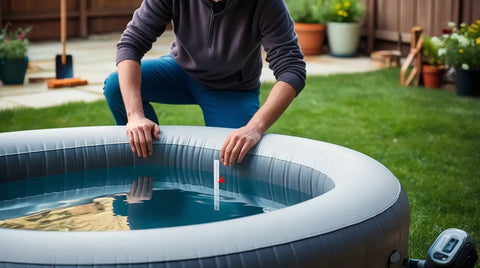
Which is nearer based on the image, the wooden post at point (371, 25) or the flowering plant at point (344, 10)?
the flowering plant at point (344, 10)

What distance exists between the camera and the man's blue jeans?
3418 mm

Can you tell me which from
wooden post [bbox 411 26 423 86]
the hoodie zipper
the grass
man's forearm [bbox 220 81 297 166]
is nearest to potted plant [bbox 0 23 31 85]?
the grass

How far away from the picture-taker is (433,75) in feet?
21.2

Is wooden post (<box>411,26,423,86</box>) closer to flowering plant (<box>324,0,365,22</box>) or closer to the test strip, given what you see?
flowering plant (<box>324,0,365,22</box>)

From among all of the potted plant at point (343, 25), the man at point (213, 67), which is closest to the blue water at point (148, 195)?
the man at point (213, 67)

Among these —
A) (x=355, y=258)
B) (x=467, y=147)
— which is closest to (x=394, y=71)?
(x=467, y=147)

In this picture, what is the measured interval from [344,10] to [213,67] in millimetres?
5438

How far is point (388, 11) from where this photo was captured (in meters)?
8.57

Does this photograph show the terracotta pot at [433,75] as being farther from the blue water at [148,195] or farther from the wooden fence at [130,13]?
the blue water at [148,195]

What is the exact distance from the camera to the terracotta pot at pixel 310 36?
8555 mm

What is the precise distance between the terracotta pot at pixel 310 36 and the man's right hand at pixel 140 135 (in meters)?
5.72

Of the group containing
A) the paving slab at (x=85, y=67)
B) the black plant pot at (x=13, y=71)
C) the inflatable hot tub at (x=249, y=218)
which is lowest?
the paving slab at (x=85, y=67)

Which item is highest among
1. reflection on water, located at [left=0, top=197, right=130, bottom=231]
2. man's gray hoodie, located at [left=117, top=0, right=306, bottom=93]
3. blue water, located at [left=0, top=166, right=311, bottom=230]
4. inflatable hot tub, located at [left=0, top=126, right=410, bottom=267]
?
man's gray hoodie, located at [left=117, top=0, right=306, bottom=93]

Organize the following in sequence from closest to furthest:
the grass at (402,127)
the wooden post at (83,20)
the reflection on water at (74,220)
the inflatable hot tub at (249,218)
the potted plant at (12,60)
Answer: the inflatable hot tub at (249,218) → the reflection on water at (74,220) → the grass at (402,127) → the potted plant at (12,60) → the wooden post at (83,20)
